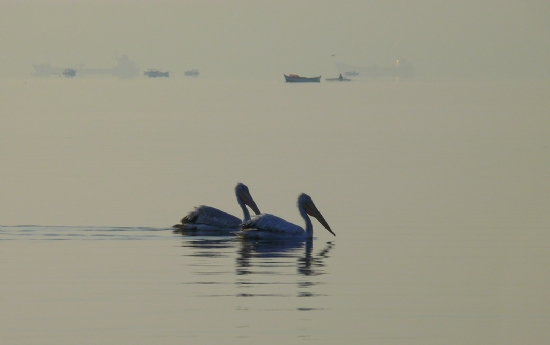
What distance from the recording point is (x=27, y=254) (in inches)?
711

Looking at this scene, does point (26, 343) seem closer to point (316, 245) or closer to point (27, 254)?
point (27, 254)

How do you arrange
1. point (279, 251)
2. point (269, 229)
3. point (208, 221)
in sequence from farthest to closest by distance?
point (208, 221) < point (269, 229) < point (279, 251)

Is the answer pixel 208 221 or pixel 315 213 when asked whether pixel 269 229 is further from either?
pixel 208 221

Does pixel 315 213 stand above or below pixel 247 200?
below

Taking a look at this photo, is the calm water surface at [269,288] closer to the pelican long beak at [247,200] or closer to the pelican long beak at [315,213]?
the pelican long beak at [315,213]

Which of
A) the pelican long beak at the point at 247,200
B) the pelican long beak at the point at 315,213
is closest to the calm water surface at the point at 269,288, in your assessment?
the pelican long beak at the point at 315,213

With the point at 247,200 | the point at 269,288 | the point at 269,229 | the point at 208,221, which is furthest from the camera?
the point at 247,200

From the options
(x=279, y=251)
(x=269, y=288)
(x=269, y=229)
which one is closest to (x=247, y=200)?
(x=269, y=229)

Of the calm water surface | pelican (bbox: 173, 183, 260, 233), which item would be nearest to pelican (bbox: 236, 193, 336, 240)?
the calm water surface

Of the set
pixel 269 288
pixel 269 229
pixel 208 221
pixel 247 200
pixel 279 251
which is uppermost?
pixel 247 200

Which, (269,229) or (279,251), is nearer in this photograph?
(279,251)

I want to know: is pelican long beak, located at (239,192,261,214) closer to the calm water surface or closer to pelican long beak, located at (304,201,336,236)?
pelican long beak, located at (304,201,336,236)

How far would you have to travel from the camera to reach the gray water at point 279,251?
44.5 ft

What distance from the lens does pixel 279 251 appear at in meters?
18.9
